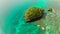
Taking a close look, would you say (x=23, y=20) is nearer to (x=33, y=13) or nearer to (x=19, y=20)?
(x=19, y=20)

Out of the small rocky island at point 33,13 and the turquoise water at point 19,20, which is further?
the small rocky island at point 33,13

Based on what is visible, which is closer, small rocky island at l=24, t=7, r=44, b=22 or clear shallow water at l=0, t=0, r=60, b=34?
clear shallow water at l=0, t=0, r=60, b=34

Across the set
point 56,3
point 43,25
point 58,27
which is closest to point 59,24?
point 58,27

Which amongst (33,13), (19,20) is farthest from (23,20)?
(33,13)
